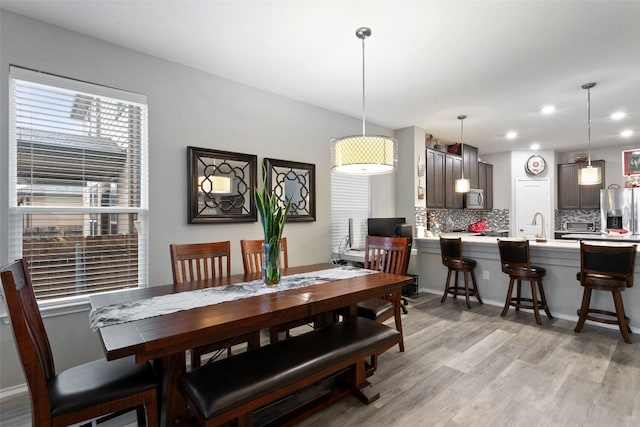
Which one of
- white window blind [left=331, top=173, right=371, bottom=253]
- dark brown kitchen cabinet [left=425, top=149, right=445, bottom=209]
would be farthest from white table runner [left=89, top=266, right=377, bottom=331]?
dark brown kitchen cabinet [left=425, top=149, right=445, bottom=209]

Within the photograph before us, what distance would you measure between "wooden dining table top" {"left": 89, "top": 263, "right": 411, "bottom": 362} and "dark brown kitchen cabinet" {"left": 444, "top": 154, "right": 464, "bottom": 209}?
3.75 m

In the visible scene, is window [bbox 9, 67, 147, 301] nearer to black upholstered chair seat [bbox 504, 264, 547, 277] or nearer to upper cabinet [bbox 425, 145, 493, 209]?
black upholstered chair seat [bbox 504, 264, 547, 277]

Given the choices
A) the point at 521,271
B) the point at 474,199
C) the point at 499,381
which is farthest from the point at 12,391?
the point at 474,199

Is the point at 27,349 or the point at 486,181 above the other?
the point at 486,181

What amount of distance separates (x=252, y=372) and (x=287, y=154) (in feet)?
8.67

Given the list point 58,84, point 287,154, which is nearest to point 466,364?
point 287,154

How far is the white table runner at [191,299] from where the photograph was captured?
1.56m

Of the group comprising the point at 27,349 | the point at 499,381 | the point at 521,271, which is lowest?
the point at 499,381

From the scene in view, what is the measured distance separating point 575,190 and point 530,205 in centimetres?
90

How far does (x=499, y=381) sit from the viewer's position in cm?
231

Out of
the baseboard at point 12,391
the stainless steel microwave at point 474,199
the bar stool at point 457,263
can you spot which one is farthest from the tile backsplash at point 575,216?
the baseboard at point 12,391

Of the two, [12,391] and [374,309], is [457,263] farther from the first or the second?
[12,391]

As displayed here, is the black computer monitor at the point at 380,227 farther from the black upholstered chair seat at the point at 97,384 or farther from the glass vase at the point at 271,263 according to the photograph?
the black upholstered chair seat at the point at 97,384

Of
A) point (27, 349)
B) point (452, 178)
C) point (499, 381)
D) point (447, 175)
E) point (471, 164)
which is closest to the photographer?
point (27, 349)
